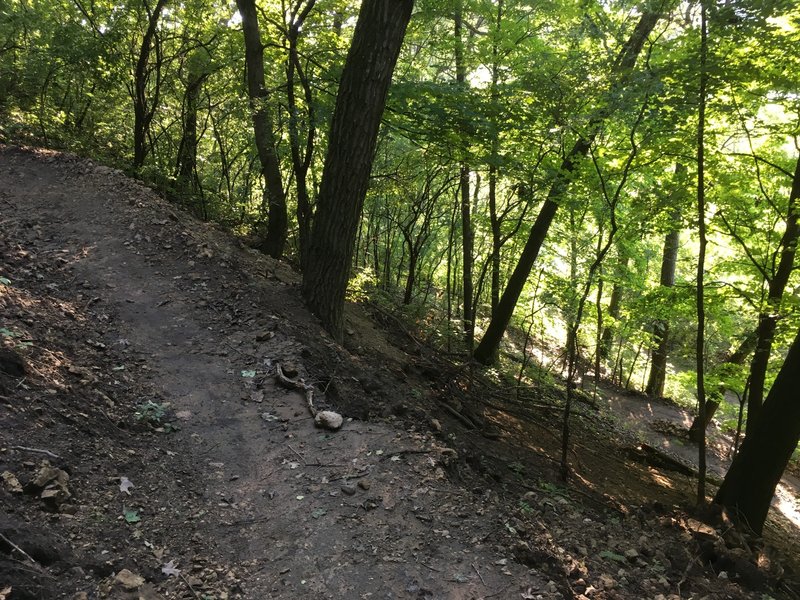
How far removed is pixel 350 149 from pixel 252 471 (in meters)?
3.60

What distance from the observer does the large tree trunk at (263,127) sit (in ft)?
25.6

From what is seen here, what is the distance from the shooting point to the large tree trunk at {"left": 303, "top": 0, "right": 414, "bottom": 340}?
5316 mm

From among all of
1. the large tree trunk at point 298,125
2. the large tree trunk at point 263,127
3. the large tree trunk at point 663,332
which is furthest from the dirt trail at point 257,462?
the large tree trunk at point 663,332

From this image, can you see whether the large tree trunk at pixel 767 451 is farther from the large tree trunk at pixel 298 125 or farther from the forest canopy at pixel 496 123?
the large tree trunk at pixel 298 125

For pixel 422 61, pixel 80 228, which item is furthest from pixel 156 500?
pixel 422 61

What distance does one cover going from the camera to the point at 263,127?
822 cm

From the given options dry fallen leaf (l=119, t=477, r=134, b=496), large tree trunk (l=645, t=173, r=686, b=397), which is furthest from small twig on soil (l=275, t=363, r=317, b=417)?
large tree trunk (l=645, t=173, r=686, b=397)

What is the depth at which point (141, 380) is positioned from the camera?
448 cm

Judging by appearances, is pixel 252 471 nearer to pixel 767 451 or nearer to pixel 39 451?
pixel 39 451

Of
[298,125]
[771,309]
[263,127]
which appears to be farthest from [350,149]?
[771,309]

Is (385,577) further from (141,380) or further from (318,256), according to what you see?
(318,256)

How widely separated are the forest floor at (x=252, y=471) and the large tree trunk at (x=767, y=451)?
428 mm

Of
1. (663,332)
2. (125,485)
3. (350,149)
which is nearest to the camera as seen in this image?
(125,485)

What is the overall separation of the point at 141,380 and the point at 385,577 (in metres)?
2.87
